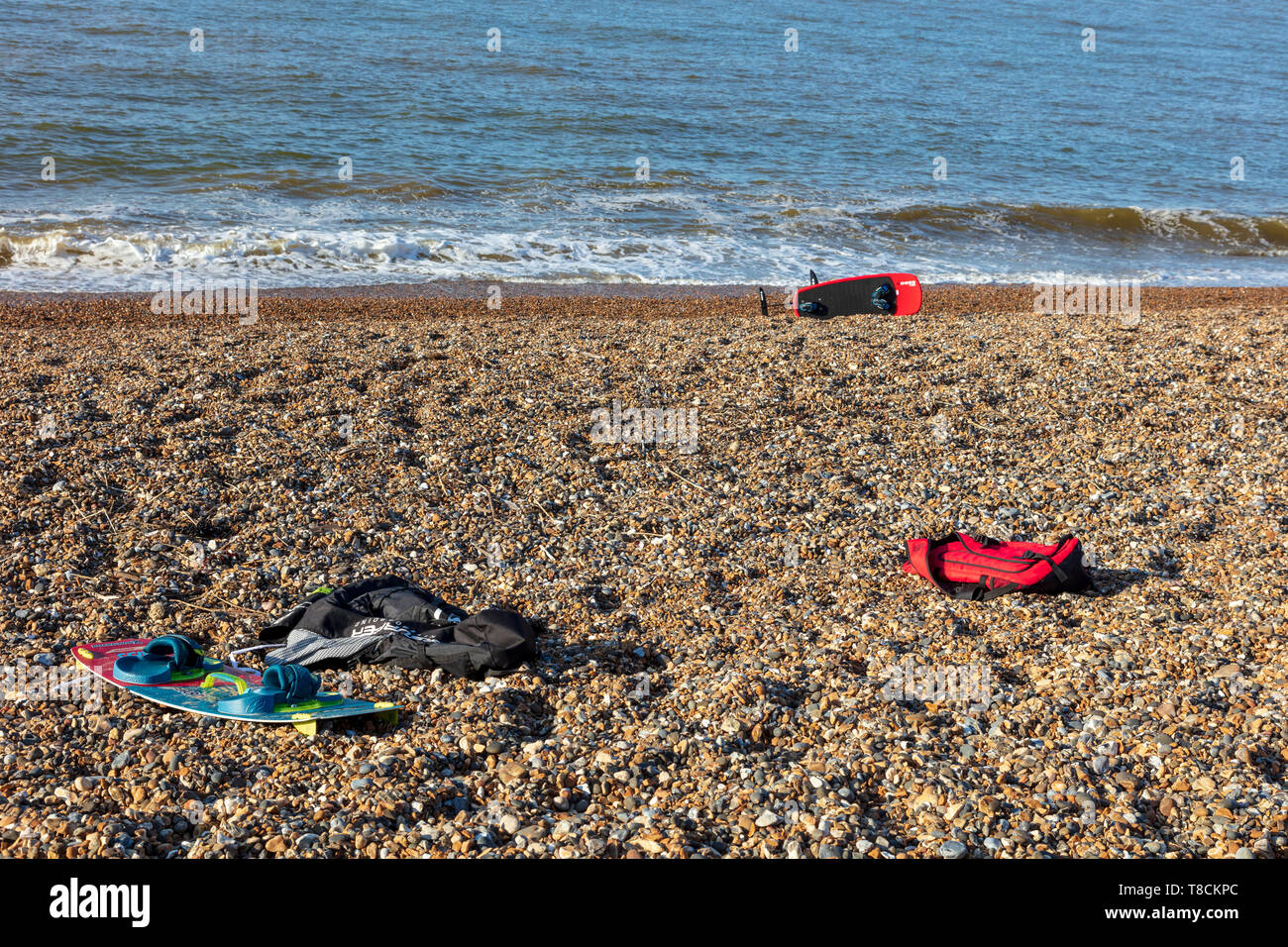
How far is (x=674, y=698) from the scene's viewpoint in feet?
16.3

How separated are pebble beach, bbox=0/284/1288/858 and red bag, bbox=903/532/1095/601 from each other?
17cm

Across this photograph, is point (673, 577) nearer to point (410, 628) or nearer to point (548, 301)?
point (410, 628)

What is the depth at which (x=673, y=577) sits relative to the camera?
6.36 meters

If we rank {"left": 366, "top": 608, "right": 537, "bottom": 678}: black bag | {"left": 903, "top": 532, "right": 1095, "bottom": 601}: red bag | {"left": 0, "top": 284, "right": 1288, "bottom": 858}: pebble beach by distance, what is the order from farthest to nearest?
{"left": 903, "top": 532, "right": 1095, "bottom": 601}: red bag → {"left": 366, "top": 608, "right": 537, "bottom": 678}: black bag → {"left": 0, "top": 284, "right": 1288, "bottom": 858}: pebble beach

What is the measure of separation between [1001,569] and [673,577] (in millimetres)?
2136

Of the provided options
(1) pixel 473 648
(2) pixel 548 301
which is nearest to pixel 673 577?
(1) pixel 473 648

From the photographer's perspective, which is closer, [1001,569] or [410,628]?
[410,628]

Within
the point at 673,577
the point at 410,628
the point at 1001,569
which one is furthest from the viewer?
the point at 673,577

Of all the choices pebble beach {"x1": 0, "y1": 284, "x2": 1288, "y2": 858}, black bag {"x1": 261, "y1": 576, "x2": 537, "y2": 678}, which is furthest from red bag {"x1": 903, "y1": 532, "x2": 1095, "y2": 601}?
black bag {"x1": 261, "y1": 576, "x2": 537, "y2": 678}

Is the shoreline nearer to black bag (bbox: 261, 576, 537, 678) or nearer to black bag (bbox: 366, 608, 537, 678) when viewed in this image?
black bag (bbox: 261, 576, 537, 678)

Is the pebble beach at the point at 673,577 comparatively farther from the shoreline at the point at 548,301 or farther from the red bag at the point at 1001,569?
the shoreline at the point at 548,301

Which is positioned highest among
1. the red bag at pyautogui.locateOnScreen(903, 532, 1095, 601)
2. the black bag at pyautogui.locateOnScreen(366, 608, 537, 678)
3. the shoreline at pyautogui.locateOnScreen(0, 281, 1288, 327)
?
the shoreline at pyautogui.locateOnScreen(0, 281, 1288, 327)

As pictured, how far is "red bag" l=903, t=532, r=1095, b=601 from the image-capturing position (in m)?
6.00
